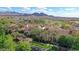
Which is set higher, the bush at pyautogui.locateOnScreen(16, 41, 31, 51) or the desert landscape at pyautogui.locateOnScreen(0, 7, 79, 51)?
the desert landscape at pyautogui.locateOnScreen(0, 7, 79, 51)

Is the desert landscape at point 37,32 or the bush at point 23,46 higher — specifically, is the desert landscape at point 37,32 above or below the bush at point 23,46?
above

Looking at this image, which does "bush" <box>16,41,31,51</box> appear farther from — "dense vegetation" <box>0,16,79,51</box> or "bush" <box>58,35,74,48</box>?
"bush" <box>58,35,74,48</box>

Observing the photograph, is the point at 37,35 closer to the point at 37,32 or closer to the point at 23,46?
the point at 37,32

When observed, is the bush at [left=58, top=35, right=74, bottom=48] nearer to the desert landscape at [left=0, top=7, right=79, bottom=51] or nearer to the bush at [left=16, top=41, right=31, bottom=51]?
the desert landscape at [left=0, top=7, right=79, bottom=51]

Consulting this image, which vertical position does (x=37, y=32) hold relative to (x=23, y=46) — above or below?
above

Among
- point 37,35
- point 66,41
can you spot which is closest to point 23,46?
point 37,35

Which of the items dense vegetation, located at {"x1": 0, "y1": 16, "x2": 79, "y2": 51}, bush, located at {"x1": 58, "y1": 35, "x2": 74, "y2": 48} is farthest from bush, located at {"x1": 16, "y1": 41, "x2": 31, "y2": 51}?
bush, located at {"x1": 58, "y1": 35, "x2": 74, "y2": 48}

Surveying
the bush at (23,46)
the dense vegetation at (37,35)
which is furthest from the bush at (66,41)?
the bush at (23,46)

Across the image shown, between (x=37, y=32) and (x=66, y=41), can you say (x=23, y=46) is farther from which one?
(x=66, y=41)

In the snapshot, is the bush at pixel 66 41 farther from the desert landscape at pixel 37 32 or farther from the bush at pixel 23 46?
the bush at pixel 23 46
